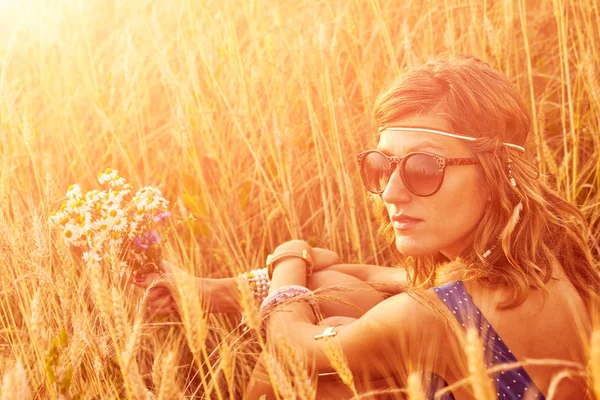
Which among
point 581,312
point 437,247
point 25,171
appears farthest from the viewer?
point 25,171

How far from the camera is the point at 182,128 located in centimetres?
263

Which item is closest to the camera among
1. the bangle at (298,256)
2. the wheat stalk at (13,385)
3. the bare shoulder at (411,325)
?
the wheat stalk at (13,385)

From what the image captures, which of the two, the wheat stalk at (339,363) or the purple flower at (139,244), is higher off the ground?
the purple flower at (139,244)

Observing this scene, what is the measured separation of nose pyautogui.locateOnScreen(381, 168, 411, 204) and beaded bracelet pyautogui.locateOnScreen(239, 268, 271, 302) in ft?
2.51

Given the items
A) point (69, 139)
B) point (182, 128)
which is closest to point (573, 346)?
point (182, 128)

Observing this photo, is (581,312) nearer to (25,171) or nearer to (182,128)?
(182,128)

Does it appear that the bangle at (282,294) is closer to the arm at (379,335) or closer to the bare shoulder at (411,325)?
the arm at (379,335)

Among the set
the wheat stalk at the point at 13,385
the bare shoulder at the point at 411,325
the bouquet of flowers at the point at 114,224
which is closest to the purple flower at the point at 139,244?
the bouquet of flowers at the point at 114,224

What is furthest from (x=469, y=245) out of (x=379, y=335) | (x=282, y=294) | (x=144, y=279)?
(x=144, y=279)

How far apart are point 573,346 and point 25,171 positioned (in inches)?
90.5

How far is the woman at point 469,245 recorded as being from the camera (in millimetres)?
1610

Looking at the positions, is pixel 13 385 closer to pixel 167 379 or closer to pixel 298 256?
pixel 167 379

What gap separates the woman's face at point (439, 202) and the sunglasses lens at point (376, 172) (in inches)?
2.1

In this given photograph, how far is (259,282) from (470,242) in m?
0.87
